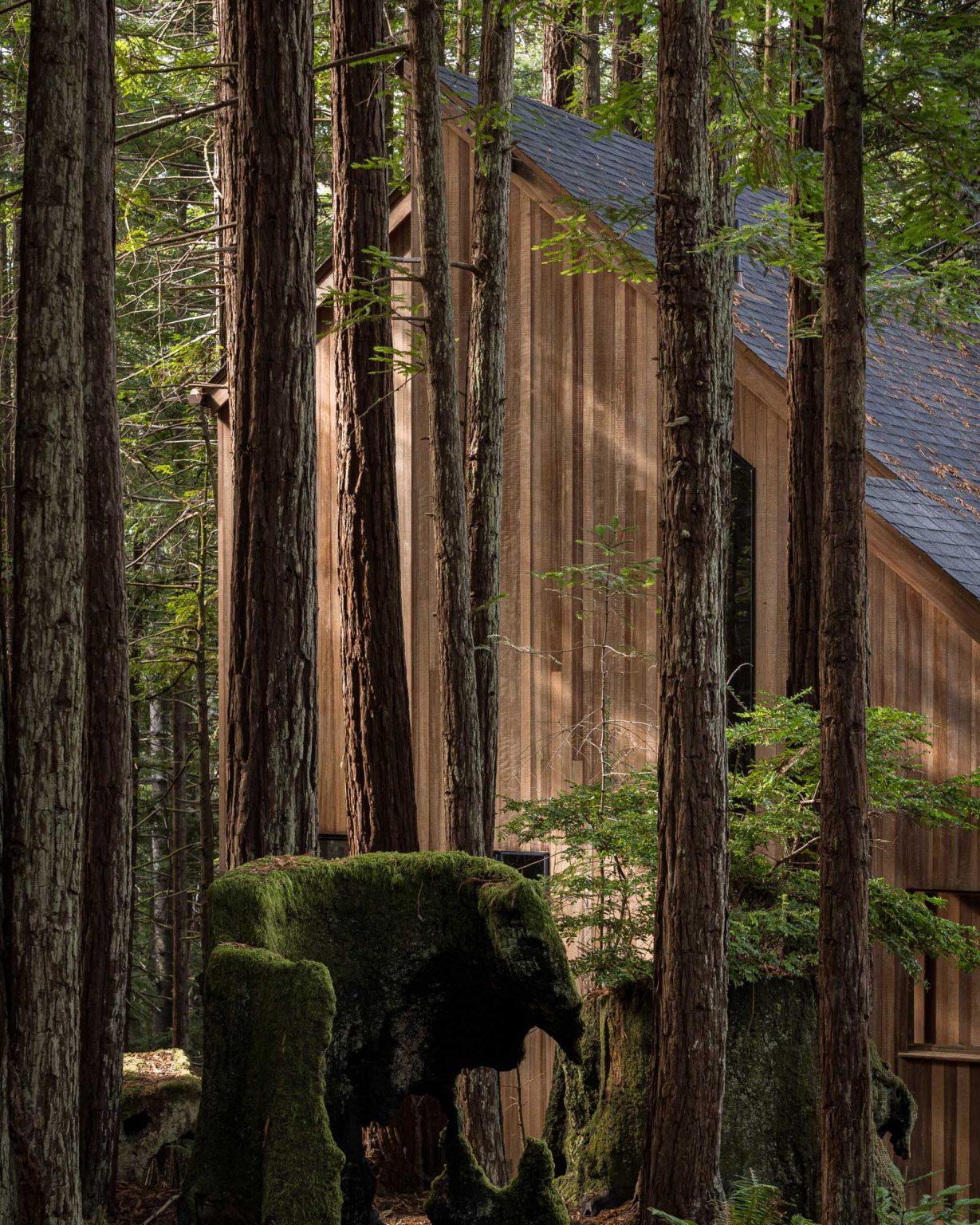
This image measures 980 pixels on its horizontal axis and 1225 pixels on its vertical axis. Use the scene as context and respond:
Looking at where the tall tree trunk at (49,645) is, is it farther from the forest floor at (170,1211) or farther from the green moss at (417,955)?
the forest floor at (170,1211)

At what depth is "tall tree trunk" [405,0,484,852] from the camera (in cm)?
1026

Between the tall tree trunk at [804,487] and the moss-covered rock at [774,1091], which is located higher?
the tall tree trunk at [804,487]

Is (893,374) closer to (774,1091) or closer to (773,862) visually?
(773,862)

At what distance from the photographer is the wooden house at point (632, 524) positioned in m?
11.2

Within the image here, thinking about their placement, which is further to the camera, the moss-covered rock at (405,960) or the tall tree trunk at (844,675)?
the tall tree trunk at (844,675)

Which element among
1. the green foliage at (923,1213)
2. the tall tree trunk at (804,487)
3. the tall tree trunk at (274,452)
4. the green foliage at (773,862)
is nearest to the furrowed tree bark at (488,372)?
the green foliage at (773,862)

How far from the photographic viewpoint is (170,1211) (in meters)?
8.90

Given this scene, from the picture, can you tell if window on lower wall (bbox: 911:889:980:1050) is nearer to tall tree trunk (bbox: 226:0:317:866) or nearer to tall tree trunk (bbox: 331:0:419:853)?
tall tree trunk (bbox: 331:0:419:853)

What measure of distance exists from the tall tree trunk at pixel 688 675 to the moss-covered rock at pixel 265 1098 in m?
3.39

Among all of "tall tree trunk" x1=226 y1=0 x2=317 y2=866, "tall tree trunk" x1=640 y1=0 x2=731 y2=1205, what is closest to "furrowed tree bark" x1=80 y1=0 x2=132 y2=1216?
"tall tree trunk" x1=226 y1=0 x2=317 y2=866

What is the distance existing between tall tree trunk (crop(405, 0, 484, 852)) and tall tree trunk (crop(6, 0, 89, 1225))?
370 centimetres

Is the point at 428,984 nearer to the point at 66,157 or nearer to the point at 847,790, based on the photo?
the point at 847,790

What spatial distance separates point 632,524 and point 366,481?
3.44m

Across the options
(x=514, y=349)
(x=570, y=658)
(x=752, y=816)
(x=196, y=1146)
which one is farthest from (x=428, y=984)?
(x=514, y=349)
